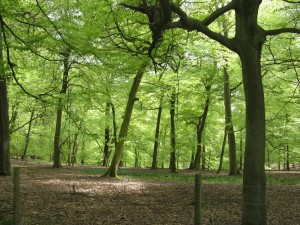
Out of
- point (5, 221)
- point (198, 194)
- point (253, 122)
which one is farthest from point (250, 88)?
point (5, 221)

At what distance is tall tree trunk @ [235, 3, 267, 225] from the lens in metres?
6.50

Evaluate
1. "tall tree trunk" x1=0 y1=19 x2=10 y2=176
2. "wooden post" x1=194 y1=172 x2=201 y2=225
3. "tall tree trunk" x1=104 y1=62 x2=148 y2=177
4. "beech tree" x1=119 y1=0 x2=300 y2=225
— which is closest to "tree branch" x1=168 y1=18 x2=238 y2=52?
"beech tree" x1=119 y1=0 x2=300 y2=225

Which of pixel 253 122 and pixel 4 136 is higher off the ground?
pixel 253 122

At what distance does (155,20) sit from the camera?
21.9 feet

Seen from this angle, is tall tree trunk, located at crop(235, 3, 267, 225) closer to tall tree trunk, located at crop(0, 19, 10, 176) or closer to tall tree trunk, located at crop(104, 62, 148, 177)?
tall tree trunk, located at crop(104, 62, 148, 177)

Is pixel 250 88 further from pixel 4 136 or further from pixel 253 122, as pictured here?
pixel 4 136

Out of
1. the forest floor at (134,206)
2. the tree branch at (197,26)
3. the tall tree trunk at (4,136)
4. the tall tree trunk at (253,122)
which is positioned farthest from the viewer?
the tall tree trunk at (4,136)

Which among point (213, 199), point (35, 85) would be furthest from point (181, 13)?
point (35, 85)

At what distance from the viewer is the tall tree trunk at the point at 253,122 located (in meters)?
6.50

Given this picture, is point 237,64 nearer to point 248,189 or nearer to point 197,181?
point 248,189

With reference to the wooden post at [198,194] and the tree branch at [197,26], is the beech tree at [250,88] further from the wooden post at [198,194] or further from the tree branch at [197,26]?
the wooden post at [198,194]

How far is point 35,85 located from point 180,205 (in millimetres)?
16276

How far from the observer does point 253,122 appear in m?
6.57

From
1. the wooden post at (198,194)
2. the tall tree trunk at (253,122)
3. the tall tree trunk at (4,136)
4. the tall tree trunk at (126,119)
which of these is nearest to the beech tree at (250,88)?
the tall tree trunk at (253,122)
